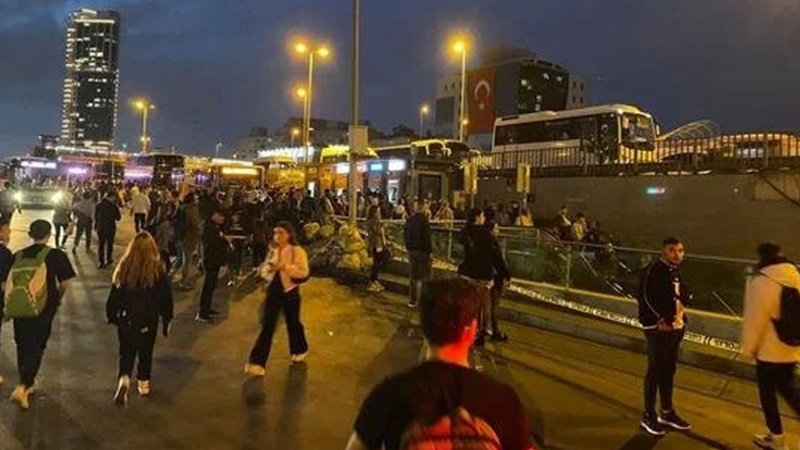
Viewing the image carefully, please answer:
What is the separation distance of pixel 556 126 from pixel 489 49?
85.2m

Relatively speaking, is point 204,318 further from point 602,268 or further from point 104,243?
point 104,243

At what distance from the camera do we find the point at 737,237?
2430 cm

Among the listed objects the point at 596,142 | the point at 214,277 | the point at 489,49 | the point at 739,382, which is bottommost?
the point at 739,382

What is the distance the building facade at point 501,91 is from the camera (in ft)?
307

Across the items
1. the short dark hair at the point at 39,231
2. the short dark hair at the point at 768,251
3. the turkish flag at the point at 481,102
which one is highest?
the turkish flag at the point at 481,102

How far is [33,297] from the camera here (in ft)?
22.7

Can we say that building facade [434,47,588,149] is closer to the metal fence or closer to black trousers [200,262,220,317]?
the metal fence

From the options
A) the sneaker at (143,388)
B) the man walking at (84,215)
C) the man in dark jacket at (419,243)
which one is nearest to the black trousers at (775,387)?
the sneaker at (143,388)

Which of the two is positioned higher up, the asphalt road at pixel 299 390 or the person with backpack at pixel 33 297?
the person with backpack at pixel 33 297

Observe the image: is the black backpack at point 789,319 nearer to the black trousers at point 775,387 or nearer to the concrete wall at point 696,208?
the black trousers at point 775,387

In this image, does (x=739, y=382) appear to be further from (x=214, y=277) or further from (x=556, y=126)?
(x=556, y=126)

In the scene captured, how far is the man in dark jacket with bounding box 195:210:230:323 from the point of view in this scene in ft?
39.4

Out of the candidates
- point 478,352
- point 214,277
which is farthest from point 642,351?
point 214,277

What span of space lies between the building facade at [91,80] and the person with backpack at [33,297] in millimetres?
139898
